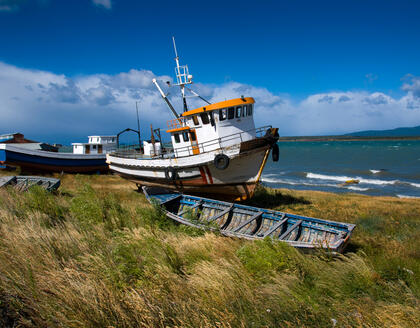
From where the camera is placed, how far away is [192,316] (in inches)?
127

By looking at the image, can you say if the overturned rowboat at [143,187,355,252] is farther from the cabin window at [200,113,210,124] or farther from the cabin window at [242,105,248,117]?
the cabin window at [242,105,248,117]

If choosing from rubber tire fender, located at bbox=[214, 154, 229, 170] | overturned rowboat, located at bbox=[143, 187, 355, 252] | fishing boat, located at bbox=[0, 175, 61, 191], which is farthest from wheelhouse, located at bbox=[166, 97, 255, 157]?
fishing boat, located at bbox=[0, 175, 61, 191]

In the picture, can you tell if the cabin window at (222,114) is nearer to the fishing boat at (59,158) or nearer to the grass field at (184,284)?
the grass field at (184,284)

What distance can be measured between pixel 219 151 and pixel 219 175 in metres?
1.50

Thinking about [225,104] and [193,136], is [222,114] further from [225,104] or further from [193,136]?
[193,136]

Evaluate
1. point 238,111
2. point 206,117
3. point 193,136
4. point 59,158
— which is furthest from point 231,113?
point 59,158

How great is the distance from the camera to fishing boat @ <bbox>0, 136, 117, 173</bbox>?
23.2 meters

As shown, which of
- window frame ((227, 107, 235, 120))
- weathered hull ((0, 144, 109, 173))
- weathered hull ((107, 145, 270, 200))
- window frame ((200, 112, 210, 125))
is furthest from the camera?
weathered hull ((0, 144, 109, 173))

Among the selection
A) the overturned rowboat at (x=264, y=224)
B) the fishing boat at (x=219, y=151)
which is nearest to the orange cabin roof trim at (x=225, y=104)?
the fishing boat at (x=219, y=151)

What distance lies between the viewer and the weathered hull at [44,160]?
75.7ft

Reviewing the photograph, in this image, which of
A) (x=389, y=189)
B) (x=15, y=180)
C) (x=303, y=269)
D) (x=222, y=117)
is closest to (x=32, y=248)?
(x=303, y=269)

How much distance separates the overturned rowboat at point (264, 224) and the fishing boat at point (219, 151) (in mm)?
2647

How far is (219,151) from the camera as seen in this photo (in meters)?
13.3

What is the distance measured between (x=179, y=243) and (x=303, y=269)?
2937 mm
